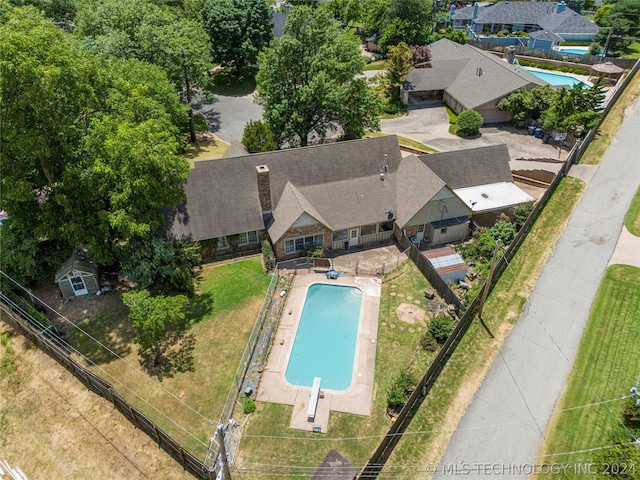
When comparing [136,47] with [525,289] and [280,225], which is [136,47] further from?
[525,289]

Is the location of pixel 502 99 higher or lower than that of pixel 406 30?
lower

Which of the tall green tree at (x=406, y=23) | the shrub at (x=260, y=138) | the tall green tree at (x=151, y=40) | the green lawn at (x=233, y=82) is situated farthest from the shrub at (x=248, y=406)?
the tall green tree at (x=406, y=23)

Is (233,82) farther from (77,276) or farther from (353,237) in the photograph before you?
(77,276)

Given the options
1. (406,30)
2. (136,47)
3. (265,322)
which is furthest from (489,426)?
(406,30)

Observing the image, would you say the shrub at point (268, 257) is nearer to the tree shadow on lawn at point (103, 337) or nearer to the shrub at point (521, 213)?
the tree shadow on lawn at point (103, 337)

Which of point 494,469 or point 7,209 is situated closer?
point 494,469

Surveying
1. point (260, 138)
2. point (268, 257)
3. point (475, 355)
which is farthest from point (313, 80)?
point (475, 355)

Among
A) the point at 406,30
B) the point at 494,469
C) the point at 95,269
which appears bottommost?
the point at 494,469
